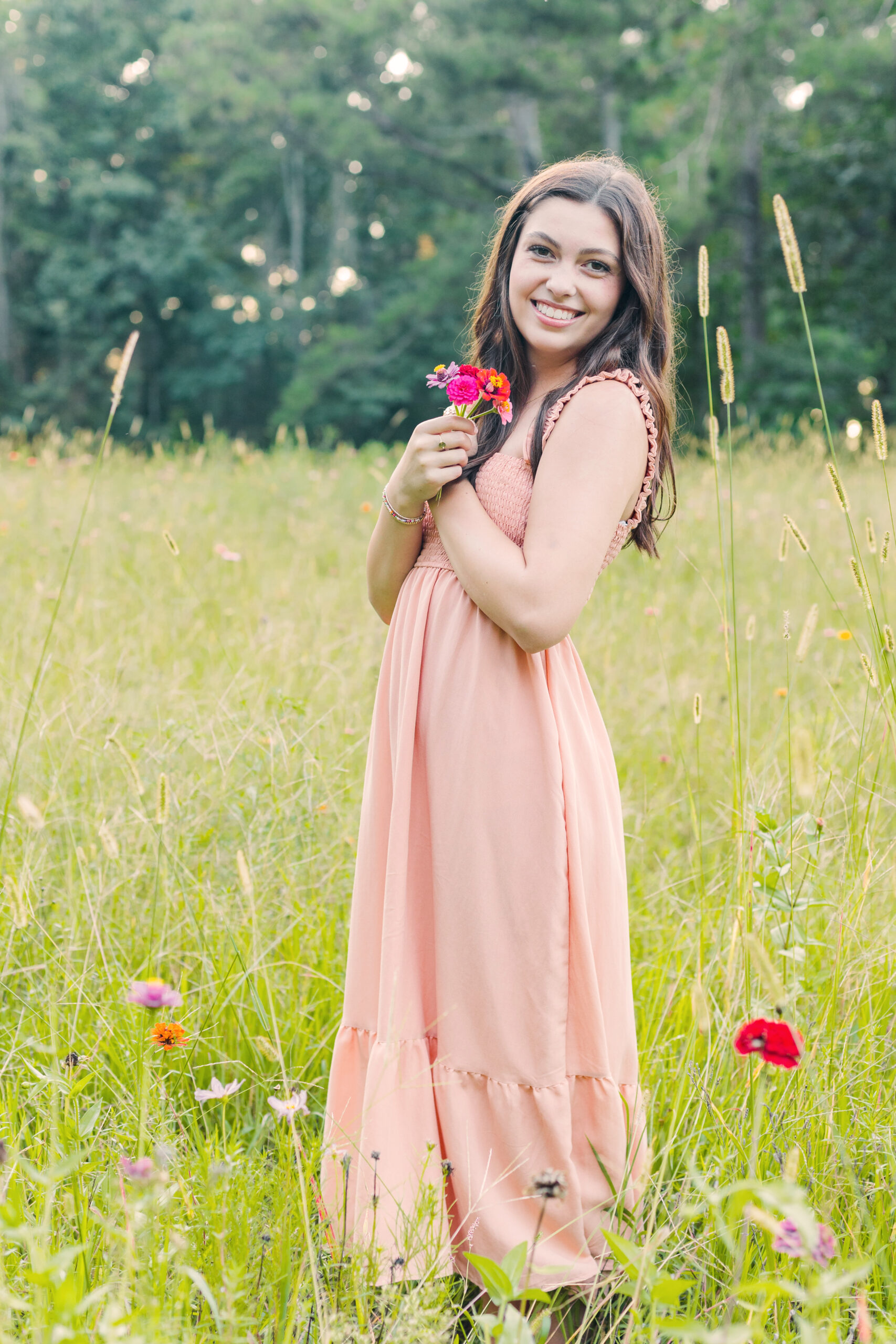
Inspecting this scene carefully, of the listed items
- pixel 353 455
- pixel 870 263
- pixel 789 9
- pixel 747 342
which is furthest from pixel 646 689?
pixel 870 263

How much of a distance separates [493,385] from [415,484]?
15cm

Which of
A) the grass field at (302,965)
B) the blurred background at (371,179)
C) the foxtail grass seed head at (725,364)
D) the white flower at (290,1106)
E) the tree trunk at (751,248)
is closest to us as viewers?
the grass field at (302,965)

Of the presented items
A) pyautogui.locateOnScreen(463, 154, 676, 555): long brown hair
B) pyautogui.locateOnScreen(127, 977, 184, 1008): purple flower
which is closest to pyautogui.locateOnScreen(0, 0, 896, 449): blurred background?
pyautogui.locateOnScreen(463, 154, 676, 555): long brown hair

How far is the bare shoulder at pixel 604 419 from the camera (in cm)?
116

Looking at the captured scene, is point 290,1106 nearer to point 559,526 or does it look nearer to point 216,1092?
point 216,1092

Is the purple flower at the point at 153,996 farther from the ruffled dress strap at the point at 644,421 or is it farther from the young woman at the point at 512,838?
the ruffled dress strap at the point at 644,421

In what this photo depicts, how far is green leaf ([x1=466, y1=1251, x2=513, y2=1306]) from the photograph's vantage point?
833mm

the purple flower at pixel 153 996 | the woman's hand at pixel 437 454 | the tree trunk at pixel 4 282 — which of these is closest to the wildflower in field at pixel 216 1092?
the purple flower at pixel 153 996

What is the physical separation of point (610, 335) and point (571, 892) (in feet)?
2.31

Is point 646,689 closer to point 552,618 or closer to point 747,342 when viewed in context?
point 552,618

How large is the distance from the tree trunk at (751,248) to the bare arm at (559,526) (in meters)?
14.1

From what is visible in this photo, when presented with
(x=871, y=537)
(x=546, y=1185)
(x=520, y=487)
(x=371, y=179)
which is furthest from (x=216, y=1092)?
(x=371, y=179)

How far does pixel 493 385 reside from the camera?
1.13 m

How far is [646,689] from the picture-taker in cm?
284
